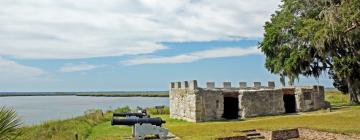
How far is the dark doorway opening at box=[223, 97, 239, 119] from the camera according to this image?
29734 millimetres

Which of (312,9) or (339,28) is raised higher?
(312,9)

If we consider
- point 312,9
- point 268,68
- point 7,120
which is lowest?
point 7,120

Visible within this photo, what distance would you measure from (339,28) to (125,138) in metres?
9.98

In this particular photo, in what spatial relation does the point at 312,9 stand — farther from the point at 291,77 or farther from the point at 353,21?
the point at 353,21

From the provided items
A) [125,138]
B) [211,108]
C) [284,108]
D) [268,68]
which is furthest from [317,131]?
[268,68]

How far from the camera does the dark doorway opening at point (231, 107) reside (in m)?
29.7

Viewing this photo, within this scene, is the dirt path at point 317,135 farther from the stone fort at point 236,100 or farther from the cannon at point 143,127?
the stone fort at point 236,100

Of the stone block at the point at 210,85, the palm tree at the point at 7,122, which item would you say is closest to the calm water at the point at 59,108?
the palm tree at the point at 7,122

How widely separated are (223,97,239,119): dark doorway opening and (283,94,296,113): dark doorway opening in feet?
12.9

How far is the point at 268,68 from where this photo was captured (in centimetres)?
3847

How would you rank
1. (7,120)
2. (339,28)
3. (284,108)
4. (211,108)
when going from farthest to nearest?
(284,108), (211,108), (339,28), (7,120)

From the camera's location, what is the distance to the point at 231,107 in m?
30.0

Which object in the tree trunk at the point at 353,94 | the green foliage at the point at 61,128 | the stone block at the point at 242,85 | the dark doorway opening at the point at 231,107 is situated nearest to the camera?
Result: the green foliage at the point at 61,128

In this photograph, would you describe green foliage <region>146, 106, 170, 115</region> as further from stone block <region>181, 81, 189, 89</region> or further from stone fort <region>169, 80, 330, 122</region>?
stone block <region>181, 81, 189, 89</region>
